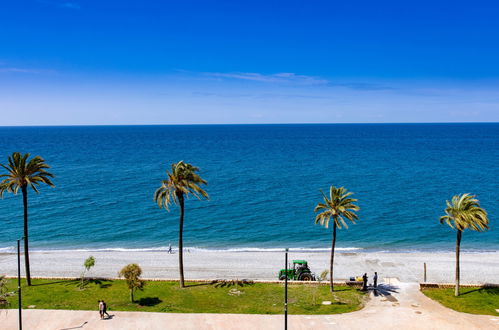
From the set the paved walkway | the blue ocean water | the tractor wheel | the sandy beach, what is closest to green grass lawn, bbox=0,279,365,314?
the paved walkway

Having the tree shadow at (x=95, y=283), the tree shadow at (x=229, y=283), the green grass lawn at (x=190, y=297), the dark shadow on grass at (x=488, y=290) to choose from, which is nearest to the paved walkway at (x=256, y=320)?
the green grass lawn at (x=190, y=297)

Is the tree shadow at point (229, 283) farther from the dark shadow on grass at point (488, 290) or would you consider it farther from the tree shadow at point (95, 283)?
the dark shadow on grass at point (488, 290)

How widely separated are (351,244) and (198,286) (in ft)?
87.9

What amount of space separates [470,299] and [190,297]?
74.6 feet

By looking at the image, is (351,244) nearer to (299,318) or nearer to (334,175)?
(299,318)

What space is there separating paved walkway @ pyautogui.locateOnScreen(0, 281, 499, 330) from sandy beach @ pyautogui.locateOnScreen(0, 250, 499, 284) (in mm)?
10008

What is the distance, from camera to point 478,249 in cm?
5262

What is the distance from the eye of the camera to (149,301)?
3111 centimetres

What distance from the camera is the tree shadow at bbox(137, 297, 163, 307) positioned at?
30547 mm

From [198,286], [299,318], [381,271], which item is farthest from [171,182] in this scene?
[381,271]

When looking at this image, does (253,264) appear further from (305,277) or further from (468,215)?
(468,215)

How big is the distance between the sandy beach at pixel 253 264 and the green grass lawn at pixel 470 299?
4793 millimetres

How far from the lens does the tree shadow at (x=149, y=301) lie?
30.5 m

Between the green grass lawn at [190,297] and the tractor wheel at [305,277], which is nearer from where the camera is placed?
the green grass lawn at [190,297]
